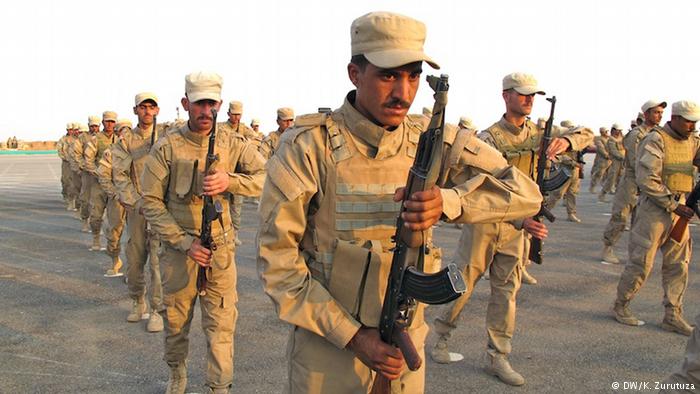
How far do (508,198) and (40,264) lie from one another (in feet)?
29.0

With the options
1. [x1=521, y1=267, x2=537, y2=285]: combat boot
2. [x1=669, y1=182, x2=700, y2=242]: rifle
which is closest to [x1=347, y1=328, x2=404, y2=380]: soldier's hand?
[x1=669, y1=182, x2=700, y2=242]: rifle

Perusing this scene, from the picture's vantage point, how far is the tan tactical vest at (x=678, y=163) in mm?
5742

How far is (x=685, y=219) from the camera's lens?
5.53 m

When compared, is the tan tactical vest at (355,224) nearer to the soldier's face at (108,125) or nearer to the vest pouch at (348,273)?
the vest pouch at (348,273)

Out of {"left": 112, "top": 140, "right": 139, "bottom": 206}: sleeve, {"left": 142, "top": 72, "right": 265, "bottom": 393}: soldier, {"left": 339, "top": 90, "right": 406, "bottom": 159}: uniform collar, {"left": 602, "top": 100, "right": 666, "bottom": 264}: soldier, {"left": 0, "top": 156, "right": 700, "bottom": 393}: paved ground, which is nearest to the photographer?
{"left": 339, "top": 90, "right": 406, "bottom": 159}: uniform collar

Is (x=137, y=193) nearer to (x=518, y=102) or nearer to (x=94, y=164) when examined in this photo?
(x=518, y=102)

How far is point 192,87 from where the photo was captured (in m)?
3.99

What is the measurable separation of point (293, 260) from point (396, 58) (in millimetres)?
890

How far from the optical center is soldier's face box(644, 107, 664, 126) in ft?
23.8

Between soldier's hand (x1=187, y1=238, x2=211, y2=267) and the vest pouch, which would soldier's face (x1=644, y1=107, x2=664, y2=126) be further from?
the vest pouch

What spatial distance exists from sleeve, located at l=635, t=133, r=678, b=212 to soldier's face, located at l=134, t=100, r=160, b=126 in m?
5.27

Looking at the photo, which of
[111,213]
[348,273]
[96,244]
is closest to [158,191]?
[348,273]

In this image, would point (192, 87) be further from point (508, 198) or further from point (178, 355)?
point (508, 198)

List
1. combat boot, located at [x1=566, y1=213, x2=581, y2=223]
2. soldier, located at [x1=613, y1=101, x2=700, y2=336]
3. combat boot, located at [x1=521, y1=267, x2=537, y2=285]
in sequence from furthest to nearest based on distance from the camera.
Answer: combat boot, located at [x1=566, y1=213, x2=581, y2=223] → combat boot, located at [x1=521, y1=267, x2=537, y2=285] → soldier, located at [x1=613, y1=101, x2=700, y2=336]
